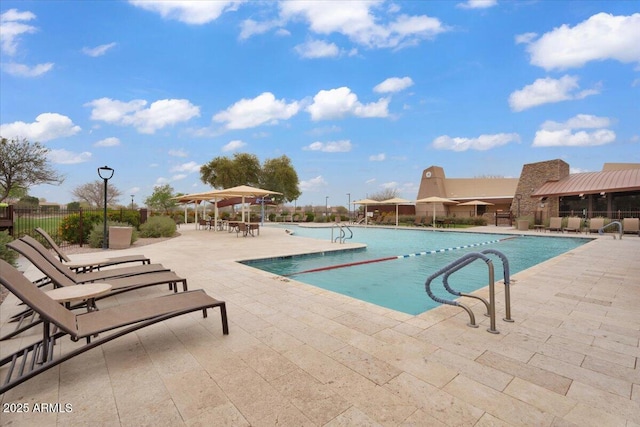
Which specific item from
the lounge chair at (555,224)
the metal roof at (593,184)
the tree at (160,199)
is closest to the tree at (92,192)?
the tree at (160,199)

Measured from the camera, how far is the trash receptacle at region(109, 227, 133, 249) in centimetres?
970

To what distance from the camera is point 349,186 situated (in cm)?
3481

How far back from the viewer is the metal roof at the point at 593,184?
18.0 metres

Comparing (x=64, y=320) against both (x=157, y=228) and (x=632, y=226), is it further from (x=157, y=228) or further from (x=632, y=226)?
(x=632, y=226)

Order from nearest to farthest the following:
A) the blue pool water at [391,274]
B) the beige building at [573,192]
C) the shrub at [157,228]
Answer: the blue pool water at [391,274] < the shrub at [157,228] < the beige building at [573,192]

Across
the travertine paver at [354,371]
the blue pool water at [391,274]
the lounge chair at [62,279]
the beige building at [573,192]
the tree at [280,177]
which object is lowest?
the blue pool water at [391,274]

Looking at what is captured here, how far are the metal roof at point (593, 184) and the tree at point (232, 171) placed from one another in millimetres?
25843

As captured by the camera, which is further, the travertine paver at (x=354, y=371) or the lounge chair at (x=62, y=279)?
the lounge chair at (x=62, y=279)

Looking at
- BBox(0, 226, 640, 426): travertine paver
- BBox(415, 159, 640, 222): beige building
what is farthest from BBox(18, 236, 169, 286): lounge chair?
BBox(415, 159, 640, 222): beige building

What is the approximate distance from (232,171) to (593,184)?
1174 inches

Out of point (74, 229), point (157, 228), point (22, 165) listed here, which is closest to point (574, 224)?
point (157, 228)

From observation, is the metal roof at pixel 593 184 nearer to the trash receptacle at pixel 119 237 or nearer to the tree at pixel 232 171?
the trash receptacle at pixel 119 237

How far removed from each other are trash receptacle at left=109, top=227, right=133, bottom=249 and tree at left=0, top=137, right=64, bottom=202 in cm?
1193

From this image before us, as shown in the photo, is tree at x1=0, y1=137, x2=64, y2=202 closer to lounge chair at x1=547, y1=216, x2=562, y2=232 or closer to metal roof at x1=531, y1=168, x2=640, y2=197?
lounge chair at x1=547, y1=216, x2=562, y2=232
